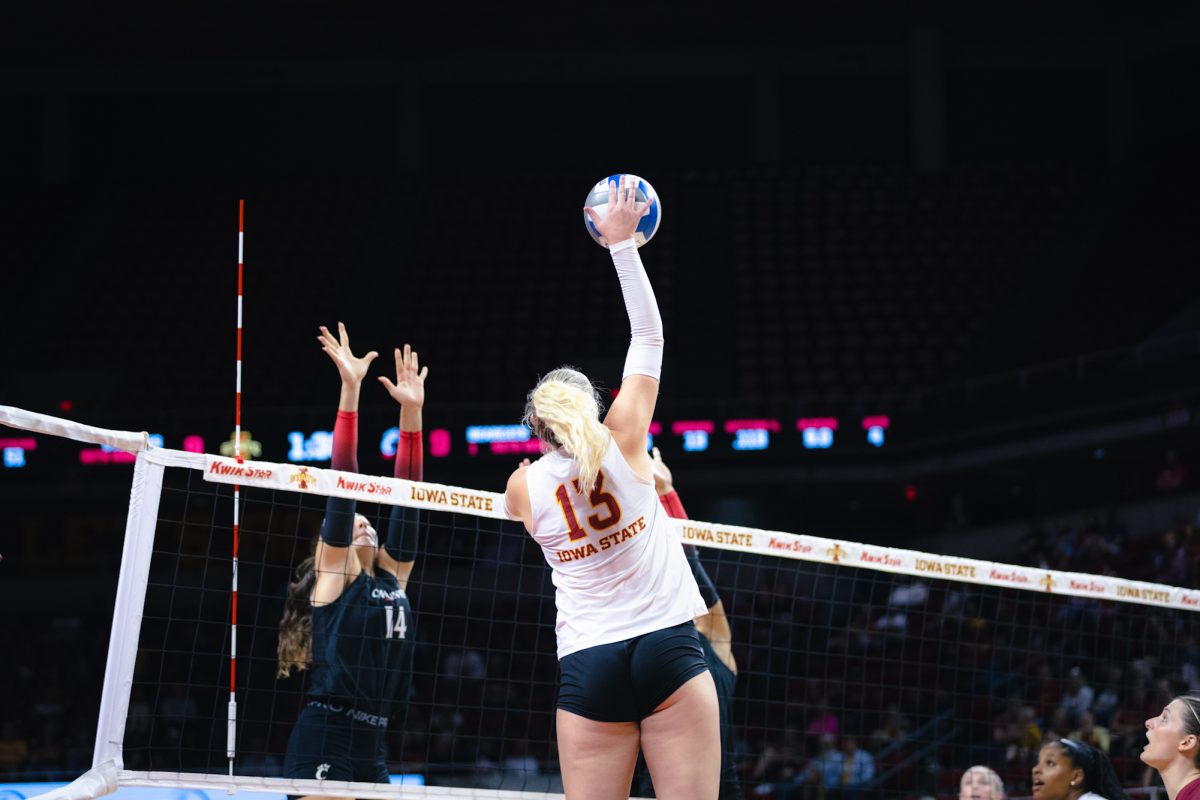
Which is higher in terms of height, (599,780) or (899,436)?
(899,436)

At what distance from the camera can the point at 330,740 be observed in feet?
16.4

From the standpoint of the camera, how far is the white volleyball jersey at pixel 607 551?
3.54 m

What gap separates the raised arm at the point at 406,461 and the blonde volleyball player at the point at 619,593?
1504mm

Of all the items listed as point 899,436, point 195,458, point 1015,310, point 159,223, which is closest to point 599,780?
point 195,458

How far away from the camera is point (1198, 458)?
1870 cm

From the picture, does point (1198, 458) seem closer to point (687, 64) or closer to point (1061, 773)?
point (687, 64)

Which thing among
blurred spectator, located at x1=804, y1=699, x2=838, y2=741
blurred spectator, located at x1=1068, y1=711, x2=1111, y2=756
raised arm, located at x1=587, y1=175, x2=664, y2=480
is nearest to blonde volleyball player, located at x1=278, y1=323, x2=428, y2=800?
raised arm, located at x1=587, y1=175, x2=664, y2=480

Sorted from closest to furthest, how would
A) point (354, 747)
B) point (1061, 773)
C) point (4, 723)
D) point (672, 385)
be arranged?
1. point (354, 747)
2. point (1061, 773)
3. point (4, 723)
4. point (672, 385)

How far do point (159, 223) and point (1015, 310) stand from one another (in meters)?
A: 15.6

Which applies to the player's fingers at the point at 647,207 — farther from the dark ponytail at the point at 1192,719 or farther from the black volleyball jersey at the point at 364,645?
the dark ponytail at the point at 1192,719

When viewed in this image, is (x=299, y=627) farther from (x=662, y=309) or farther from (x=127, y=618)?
(x=662, y=309)

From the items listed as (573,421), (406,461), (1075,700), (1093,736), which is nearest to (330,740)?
(406,461)

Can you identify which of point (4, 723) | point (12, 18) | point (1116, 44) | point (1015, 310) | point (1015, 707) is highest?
point (1116, 44)

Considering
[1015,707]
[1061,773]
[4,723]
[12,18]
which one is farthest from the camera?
[12,18]
